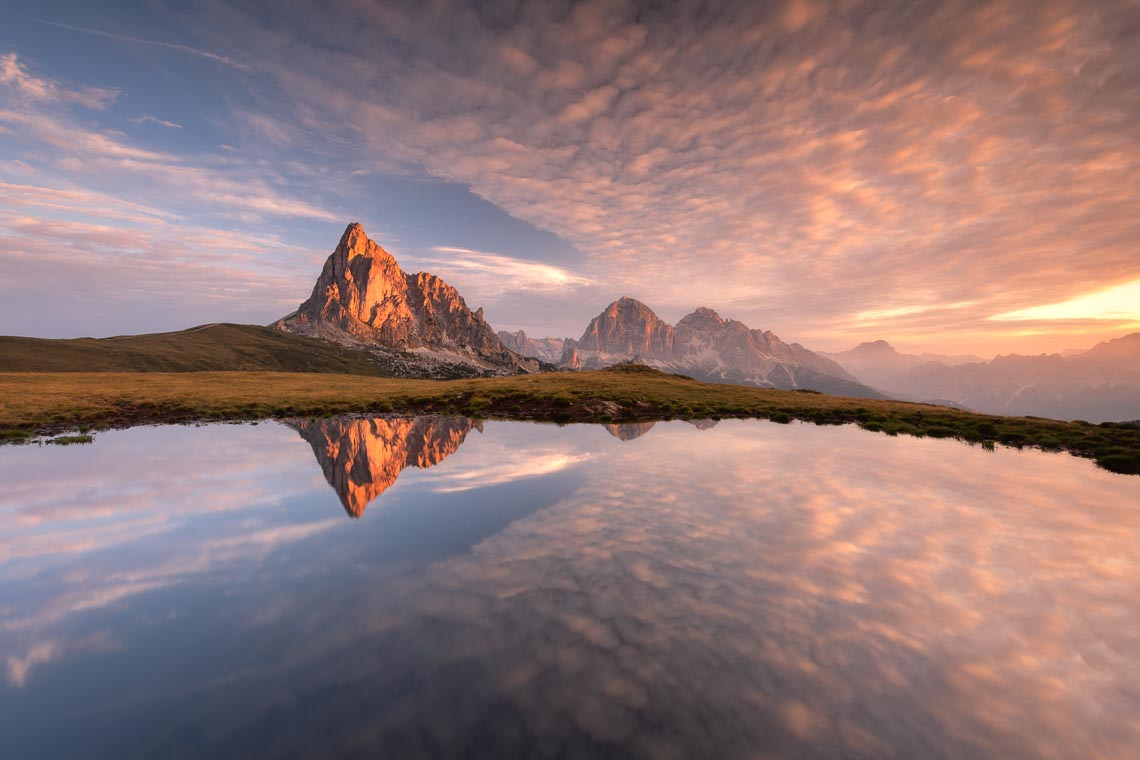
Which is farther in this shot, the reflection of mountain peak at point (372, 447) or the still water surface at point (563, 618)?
the reflection of mountain peak at point (372, 447)

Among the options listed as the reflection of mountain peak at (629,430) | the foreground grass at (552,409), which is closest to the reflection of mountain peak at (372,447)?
the foreground grass at (552,409)

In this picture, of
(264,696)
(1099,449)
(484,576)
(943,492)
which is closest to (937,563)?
(943,492)

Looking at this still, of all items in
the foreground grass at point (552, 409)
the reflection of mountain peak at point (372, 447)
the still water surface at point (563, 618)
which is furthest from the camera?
the foreground grass at point (552, 409)

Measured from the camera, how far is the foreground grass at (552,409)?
3189 cm

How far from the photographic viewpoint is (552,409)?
4575 cm

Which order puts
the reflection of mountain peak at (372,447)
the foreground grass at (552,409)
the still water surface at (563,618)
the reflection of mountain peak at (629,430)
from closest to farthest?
the still water surface at (563,618), the reflection of mountain peak at (372,447), the reflection of mountain peak at (629,430), the foreground grass at (552,409)

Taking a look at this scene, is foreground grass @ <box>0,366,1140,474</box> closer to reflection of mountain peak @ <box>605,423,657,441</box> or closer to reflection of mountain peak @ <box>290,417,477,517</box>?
reflection of mountain peak @ <box>605,423,657,441</box>

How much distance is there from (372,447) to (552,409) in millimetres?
22228

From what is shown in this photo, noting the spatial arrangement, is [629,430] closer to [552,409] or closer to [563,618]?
[552,409]

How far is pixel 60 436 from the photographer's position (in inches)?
1136

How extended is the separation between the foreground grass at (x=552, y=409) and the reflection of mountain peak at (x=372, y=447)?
729 cm

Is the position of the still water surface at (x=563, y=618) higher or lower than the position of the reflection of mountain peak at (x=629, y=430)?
lower

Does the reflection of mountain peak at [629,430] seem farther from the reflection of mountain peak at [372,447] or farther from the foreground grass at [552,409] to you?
the reflection of mountain peak at [372,447]

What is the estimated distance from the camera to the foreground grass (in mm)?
31891
